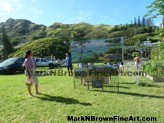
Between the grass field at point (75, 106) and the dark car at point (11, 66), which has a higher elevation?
the dark car at point (11, 66)

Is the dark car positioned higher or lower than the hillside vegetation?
lower

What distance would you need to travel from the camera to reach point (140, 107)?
711 cm

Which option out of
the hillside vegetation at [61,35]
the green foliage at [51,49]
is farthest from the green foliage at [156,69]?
the green foliage at [51,49]

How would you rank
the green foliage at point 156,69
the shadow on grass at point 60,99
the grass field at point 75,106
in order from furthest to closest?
the green foliage at point 156,69
the shadow on grass at point 60,99
the grass field at point 75,106

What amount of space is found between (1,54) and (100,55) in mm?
60186

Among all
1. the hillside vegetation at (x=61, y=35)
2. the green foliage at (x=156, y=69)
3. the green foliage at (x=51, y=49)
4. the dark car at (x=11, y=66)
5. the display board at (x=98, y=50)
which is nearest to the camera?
the display board at (x=98, y=50)

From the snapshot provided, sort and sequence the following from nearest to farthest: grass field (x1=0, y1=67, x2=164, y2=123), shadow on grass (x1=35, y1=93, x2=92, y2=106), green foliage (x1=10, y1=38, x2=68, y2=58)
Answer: grass field (x1=0, y1=67, x2=164, y2=123) → shadow on grass (x1=35, y1=93, x2=92, y2=106) → green foliage (x1=10, y1=38, x2=68, y2=58)

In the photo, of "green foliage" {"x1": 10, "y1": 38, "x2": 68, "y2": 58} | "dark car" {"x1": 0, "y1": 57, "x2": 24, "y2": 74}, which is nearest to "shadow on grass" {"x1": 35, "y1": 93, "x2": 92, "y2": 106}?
"dark car" {"x1": 0, "y1": 57, "x2": 24, "y2": 74}

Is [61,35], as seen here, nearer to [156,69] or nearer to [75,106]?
[156,69]

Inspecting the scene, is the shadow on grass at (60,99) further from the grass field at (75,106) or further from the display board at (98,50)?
the display board at (98,50)

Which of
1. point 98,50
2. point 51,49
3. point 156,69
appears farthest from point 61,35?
point 98,50

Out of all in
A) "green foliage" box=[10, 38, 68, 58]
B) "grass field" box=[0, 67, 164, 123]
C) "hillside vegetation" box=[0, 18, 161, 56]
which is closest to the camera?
"grass field" box=[0, 67, 164, 123]

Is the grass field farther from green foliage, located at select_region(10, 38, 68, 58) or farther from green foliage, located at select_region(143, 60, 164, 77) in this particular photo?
green foliage, located at select_region(10, 38, 68, 58)

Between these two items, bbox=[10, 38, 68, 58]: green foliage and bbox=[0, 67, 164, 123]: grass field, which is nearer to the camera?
bbox=[0, 67, 164, 123]: grass field
